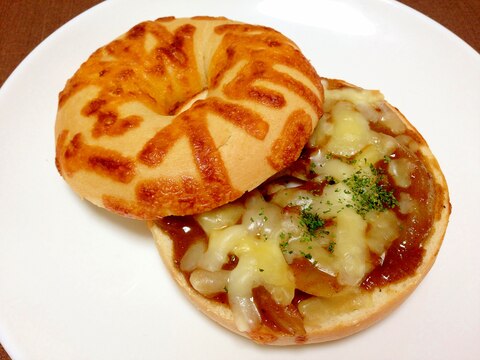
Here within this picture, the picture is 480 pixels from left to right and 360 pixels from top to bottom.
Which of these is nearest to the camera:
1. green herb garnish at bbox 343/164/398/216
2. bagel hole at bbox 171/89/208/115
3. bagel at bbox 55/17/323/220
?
bagel at bbox 55/17/323/220

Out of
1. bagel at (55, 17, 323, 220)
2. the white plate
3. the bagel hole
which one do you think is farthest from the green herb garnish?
the bagel hole

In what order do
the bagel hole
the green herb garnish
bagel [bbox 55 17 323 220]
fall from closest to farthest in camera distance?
bagel [bbox 55 17 323 220], the green herb garnish, the bagel hole

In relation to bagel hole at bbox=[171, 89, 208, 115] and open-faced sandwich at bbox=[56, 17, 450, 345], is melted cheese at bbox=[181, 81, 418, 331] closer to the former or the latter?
open-faced sandwich at bbox=[56, 17, 450, 345]

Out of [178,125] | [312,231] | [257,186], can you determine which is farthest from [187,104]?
[312,231]

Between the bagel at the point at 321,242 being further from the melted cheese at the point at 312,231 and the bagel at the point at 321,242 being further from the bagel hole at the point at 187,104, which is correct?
the bagel hole at the point at 187,104

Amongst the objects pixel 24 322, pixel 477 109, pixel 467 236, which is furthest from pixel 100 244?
pixel 477 109

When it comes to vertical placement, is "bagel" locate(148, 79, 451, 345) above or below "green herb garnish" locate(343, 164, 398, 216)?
below

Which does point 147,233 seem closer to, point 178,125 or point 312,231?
point 178,125

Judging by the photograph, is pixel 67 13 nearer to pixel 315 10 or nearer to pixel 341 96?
pixel 315 10
